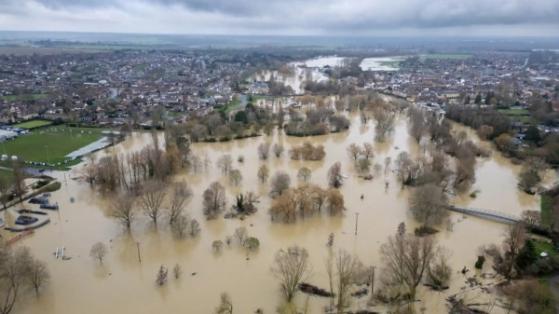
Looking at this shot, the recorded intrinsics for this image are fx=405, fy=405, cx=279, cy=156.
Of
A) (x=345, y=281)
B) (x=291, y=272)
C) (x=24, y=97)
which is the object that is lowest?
(x=291, y=272)

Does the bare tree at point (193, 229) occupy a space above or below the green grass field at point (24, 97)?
below

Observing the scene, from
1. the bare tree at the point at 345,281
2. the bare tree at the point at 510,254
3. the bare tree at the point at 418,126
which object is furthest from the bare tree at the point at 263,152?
the bare tree at the point at 510,254

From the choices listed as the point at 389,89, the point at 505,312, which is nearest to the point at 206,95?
the point at 389,89

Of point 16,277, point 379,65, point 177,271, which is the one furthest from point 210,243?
point 379,65

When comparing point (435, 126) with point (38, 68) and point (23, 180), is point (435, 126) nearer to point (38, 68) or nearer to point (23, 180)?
point (23, 180)

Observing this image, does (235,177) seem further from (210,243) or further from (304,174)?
(210,243)

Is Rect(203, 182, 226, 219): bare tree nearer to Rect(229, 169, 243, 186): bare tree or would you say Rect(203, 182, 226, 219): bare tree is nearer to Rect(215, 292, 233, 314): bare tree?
Rect(229, 169, 243, 186): bare tree

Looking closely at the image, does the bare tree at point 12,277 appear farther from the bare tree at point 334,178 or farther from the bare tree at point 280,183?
the bare tree at point 334,178
